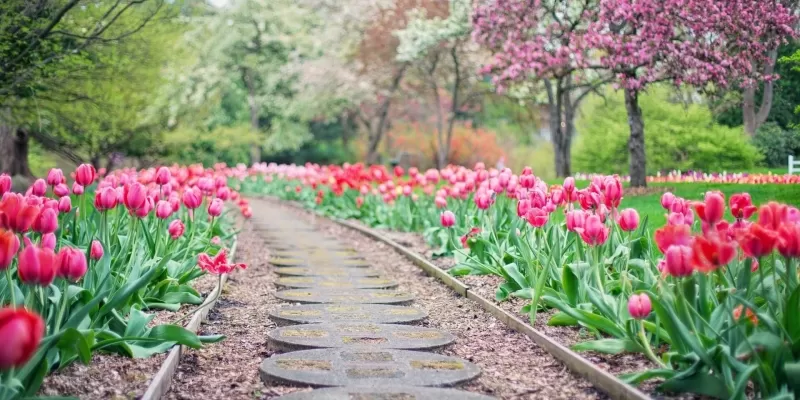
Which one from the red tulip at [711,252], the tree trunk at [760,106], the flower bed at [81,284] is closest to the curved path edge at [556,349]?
the red tulip at [711,252]

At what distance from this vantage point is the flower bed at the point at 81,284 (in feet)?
12.3

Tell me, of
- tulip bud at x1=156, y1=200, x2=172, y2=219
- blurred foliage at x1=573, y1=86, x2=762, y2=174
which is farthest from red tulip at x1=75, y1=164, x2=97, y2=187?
blurred foliage at x1=573, y1=86, x2=762, y2=174

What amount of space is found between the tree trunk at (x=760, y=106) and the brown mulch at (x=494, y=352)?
3697mm

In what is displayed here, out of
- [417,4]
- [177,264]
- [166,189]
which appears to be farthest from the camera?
[417,4]

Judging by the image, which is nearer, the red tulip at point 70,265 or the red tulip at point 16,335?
the red tulip at point 16,335

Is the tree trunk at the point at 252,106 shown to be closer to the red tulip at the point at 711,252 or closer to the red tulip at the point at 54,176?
the red tulip at the point at 54,176

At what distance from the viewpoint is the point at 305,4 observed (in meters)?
43.4

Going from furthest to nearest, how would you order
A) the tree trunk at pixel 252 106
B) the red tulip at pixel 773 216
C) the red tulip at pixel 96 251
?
1. the tree trunk at pixel 252 106
2. the red tulip at pixel 96 251
3. the red tulip at pixel 773 216

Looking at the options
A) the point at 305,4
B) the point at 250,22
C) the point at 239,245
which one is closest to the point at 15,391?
the point at 239,245

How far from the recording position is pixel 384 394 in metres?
4.59

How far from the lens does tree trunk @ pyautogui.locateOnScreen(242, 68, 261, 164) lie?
39.5 metres

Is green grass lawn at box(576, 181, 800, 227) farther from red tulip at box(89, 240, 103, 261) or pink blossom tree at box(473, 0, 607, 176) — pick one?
red tulip at box(89, 240, 103, 261)

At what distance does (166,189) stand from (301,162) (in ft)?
120

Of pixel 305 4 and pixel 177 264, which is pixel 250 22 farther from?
pixel 177 264
